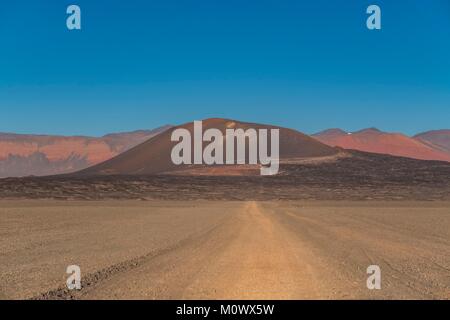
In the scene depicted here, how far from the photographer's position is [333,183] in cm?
9912

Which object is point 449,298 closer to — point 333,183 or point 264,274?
point 264,274

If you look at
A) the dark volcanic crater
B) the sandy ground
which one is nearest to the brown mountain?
the dark volcanic crater

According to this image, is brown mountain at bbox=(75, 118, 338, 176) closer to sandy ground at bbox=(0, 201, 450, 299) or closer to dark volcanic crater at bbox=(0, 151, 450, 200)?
dark volcanic crater at bbox=(0, 151, 450, 200)

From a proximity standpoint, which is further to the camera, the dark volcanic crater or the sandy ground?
the dark volcanic crater

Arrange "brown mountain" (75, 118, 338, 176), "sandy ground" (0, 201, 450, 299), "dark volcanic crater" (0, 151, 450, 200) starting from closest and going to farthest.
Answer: "sandy ground" (0, 201, 450, 299) → "dark volcanic crater" (0, 151, 450, 200) → "brown mountain" (75, 118, 338, 176)

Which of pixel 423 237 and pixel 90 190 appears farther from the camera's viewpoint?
pixel 90 190

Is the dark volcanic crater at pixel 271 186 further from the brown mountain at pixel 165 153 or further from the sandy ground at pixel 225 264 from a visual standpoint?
the sandy ground at pixel 225 264

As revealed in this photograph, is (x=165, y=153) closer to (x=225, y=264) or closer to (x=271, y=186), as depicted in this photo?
(x=271, y=186)

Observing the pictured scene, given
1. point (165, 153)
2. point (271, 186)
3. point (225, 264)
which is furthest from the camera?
point (165, 153)

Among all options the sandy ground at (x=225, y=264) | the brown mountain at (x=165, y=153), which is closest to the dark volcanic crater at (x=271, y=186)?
the brown mountain at (x=165, y=153)

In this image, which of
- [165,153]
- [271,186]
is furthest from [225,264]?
[165,153]

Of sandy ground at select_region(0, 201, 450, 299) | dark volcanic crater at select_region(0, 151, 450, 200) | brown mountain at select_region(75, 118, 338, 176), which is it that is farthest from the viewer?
brown mountain at select_region(75, 118, 338, 176)
